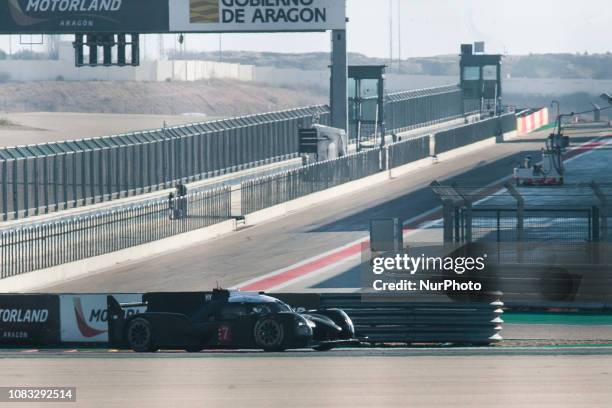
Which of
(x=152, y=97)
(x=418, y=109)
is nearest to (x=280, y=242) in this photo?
(x=418, y=109)

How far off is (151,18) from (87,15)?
223cm

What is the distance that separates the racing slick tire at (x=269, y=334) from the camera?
2275 centimetres

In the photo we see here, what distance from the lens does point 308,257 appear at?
3959cm

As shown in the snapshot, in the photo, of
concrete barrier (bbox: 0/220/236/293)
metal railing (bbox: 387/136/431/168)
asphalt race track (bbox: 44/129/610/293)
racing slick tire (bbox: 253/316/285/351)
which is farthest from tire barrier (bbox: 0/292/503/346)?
metal railing (bbox: 387/136/431/168)

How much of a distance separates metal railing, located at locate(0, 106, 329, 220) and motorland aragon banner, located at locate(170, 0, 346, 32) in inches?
214

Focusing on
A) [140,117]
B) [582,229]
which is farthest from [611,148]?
[140,117]

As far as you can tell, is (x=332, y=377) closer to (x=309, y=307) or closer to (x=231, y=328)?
(x=231, y=328)

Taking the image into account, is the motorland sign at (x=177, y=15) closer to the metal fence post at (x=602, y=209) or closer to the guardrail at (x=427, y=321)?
the metal fence post at (x=602, y=209)

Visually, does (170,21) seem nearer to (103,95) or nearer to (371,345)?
(371,345)

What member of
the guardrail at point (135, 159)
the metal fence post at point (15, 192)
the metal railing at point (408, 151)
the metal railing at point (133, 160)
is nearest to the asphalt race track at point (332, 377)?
the metal fence post at point (15, 192)

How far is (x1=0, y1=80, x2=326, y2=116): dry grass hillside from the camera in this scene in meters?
132

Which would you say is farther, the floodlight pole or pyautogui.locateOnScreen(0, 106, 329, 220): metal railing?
the floodlight pole

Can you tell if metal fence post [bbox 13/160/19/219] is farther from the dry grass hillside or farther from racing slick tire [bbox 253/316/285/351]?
the dry grass hillside

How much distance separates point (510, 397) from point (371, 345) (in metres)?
7.01
